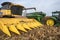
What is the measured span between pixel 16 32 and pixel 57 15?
9.29m

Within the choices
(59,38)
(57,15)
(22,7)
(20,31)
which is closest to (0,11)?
(22,7)

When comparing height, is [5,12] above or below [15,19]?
above

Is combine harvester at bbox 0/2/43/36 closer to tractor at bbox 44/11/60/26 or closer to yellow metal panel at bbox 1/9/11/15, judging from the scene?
yellow metal panel at bbox 1/9/11/15

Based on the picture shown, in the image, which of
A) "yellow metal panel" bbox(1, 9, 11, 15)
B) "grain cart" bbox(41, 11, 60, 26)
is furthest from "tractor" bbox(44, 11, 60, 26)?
"yellow metal panel" bbox(1, 9, 11, 15)

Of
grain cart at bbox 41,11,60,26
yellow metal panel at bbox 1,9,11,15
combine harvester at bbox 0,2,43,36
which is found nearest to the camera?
combine harvester at bbox 0,2,43,36

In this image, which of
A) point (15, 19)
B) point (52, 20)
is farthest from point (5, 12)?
point (52, 20)

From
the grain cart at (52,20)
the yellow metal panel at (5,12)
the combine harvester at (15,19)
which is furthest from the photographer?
the grain cart at (52,20)

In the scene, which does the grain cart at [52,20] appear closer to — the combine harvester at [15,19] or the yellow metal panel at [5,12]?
the combine harvester at [15,19]

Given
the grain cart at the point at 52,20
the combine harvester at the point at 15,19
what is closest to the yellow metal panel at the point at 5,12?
the combine harvester at the point at 15,19

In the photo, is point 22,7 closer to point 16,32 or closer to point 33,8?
point 33,8

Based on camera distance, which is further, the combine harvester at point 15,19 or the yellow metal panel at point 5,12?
the yellow metal panel at point 5,12

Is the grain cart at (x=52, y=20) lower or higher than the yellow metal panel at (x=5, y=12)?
lower

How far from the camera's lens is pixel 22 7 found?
10.3 metres

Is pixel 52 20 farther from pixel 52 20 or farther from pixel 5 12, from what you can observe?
pixel 5 12
